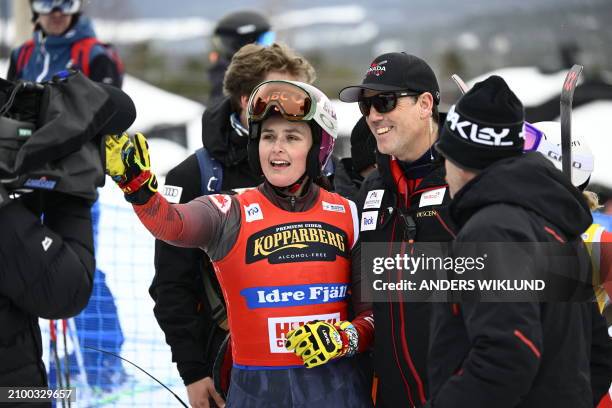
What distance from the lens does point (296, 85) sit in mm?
3850

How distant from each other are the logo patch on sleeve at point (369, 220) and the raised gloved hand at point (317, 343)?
1.51 feet

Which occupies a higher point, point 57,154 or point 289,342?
point 57,154

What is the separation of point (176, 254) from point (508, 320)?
76.3 inches

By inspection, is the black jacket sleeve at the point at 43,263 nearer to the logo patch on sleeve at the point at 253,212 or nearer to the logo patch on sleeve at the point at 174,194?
the logo patch on sleeve at the point at 253,212

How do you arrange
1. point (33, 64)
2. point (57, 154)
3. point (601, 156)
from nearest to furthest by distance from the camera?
point (57, 154), point (33, 64), point (601, 156)

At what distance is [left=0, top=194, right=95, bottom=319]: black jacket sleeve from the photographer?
2.86 meters

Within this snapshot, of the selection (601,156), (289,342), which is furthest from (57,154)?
(601,156)

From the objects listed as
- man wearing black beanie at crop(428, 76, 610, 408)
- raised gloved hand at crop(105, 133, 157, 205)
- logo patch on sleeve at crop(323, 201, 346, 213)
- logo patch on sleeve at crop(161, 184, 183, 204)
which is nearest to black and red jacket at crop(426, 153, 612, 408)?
man wearing black beanie at crop(428, 76, 610, 408)

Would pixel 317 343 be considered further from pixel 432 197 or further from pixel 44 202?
pixel 44 202

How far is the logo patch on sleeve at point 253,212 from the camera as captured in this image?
3.63m

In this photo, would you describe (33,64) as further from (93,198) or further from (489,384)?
(489,384)

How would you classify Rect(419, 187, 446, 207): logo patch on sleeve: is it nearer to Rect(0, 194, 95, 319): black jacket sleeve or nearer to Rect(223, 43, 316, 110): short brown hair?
Rect(223, 43, 316, 110): short brown hair

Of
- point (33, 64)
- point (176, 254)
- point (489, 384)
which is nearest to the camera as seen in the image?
point (489, 384)

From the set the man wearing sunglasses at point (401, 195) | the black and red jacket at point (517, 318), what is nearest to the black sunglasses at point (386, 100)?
the man wearing sunglasses at point (401, 195)
